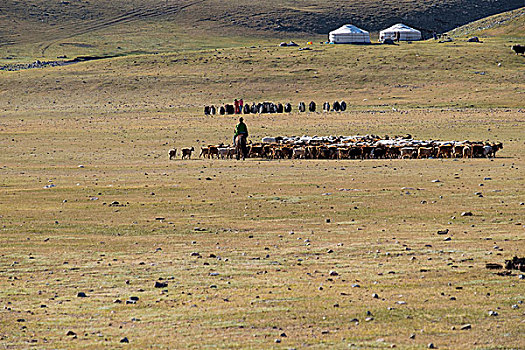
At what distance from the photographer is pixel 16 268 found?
13.1 meters

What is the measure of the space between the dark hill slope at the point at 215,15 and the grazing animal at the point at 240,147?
377 feet

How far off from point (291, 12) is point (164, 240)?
542 ft

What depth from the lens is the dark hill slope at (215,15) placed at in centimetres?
15238

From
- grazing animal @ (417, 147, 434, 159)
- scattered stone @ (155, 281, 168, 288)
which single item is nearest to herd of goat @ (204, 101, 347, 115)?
grazing animal @ (417, 147, 434, 159)

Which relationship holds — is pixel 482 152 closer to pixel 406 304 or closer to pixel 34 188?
pixel 34 188

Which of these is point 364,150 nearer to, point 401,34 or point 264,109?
point 264,109

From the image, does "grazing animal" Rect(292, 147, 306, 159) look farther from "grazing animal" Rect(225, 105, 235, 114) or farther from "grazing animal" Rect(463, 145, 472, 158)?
"grazing animal" Rect(225, 105, 235, 114)

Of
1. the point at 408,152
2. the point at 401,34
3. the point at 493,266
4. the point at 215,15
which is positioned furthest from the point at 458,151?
the point at 215,15

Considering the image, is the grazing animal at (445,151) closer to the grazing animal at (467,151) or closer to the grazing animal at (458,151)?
the grazing animal at (458,151)

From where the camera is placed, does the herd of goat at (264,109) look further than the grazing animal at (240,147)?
Yes

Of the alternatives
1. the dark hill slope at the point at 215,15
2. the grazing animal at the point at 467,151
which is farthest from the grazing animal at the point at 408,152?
the dark hill slope at the point at 215,15

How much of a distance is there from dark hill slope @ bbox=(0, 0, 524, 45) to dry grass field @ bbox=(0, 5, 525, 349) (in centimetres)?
11533

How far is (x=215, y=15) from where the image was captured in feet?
558

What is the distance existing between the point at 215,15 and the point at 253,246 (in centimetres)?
15919
